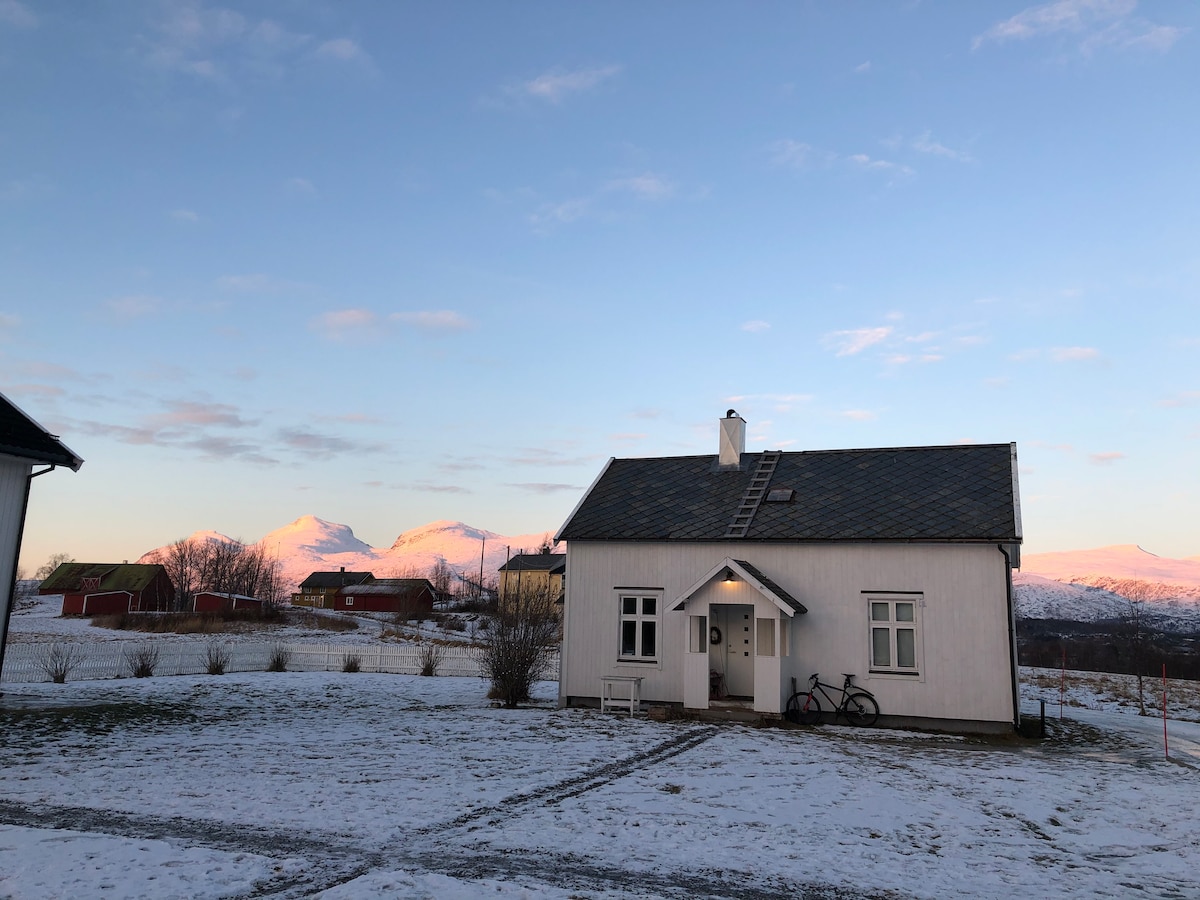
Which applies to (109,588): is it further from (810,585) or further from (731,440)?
(810,585)

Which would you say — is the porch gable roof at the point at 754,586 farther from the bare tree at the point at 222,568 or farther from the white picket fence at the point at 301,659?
the bare tree at the point at 222,568

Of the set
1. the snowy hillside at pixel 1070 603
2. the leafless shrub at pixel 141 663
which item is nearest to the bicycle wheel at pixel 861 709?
the leafless shrub at pixel 141 663

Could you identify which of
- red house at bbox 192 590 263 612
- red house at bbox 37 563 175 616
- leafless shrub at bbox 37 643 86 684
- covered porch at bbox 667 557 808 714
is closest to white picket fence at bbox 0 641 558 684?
leafless shrub at bbox 37 643 86 684

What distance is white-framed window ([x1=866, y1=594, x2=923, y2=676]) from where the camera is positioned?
17531mm

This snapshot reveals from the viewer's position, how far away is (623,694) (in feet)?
63.6

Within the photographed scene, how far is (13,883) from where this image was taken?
6.49 meters

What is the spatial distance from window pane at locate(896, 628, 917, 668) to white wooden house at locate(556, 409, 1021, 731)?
33 mm

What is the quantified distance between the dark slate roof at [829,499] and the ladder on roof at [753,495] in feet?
0.48

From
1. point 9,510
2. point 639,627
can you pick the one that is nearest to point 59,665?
point 9,510

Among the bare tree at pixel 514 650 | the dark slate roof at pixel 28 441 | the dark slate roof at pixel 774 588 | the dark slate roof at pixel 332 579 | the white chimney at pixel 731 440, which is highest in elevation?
the white chimney at pixel 731 440

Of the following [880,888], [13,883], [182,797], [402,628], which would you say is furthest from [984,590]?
[402,628]

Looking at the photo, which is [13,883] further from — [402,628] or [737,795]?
[402,628]

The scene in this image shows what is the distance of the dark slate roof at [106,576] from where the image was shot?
69.5m

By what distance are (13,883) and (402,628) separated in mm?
55225
